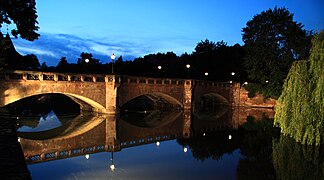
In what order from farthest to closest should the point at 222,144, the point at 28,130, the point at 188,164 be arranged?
the point at 28,130 → the point at 222,144 → the point at 188,164

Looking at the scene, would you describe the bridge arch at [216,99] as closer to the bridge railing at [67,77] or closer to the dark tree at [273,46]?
the dark tree at [273,46]

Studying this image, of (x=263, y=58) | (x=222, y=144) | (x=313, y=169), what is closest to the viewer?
(x=313, y=169)

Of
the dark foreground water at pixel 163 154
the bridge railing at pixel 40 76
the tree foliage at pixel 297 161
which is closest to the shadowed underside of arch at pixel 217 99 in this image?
the bridge railing at pixel 40 76

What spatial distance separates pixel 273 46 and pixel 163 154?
3029 cm

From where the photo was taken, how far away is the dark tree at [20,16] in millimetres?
21675

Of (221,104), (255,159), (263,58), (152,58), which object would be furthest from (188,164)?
(152,58)

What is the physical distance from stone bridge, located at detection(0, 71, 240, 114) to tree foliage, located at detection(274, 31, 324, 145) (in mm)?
16544

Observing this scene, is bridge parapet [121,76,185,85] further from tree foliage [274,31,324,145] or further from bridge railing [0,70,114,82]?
tree foliage [274,31,324,145]

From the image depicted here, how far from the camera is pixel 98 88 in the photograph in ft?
87.1

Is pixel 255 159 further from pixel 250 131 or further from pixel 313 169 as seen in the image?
pixel 250 131

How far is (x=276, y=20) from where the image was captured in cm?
3925

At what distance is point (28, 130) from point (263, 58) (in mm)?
30074

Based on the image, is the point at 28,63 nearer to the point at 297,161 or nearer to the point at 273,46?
the point at 273,46

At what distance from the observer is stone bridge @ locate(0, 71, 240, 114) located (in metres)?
22.0
